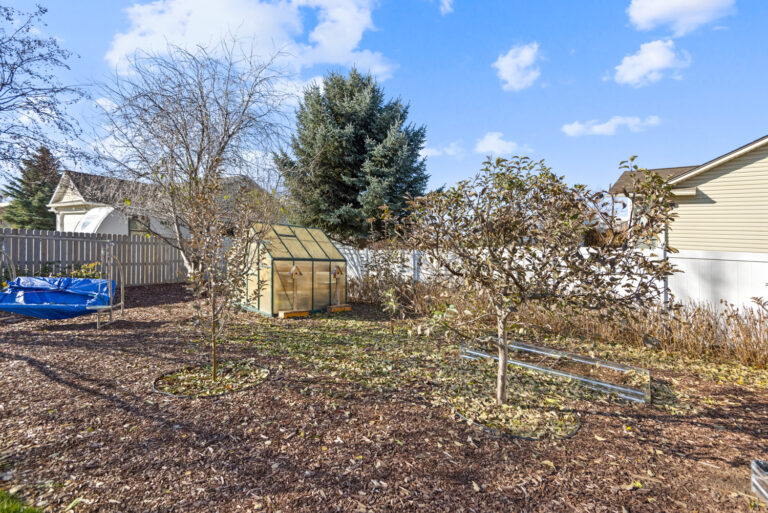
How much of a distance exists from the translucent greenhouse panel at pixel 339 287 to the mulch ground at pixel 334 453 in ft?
14.7

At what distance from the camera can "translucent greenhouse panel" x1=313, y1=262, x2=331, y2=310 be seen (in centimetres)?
803

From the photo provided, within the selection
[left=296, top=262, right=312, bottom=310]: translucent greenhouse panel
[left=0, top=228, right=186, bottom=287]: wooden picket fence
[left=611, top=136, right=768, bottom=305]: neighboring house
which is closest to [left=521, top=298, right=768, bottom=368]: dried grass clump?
[left=611, top=136, right=768, bottom=305]: neighboring house

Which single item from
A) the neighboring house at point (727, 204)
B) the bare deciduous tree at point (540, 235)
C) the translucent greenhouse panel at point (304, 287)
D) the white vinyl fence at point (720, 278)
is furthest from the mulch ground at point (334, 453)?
the neighboring house at point (727, 204)

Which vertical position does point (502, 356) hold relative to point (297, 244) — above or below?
below

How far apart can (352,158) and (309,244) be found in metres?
4.94

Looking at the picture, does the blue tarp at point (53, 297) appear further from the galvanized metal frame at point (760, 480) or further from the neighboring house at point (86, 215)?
the galvanized metal frame at point (760, 480)

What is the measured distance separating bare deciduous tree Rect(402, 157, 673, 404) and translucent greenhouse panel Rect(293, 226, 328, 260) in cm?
520

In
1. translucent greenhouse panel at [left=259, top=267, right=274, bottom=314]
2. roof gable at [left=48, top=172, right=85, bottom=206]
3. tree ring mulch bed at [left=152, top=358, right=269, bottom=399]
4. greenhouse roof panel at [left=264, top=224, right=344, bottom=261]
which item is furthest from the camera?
roof gable at [left=48, top=172, right=85, bottom=206]

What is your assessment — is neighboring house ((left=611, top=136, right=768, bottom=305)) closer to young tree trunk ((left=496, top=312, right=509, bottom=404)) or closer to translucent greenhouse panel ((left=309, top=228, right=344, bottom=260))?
translucent greenhouse panel ((left=309, top=228, right=344, bottom=260))

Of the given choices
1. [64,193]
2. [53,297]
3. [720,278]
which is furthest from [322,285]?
[64,193]

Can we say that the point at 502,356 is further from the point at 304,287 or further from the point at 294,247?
the point at 294,247

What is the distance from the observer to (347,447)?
2.58m

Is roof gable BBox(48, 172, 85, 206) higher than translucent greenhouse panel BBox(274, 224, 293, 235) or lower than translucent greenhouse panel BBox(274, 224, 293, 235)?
higher

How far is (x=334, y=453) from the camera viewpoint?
250 cm
